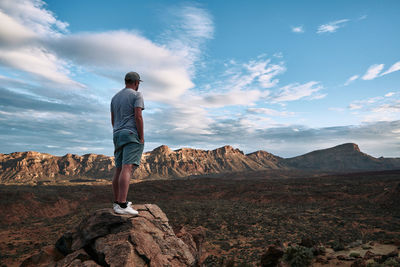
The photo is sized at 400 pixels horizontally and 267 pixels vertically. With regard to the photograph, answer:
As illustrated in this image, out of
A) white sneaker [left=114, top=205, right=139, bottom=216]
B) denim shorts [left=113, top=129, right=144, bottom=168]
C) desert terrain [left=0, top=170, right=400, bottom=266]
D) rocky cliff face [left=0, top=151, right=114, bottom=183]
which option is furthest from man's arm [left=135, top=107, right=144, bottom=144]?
rocky cliff face [left=0, top=151, right=114, bottom=183]

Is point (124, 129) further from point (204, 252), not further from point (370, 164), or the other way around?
point (370, 164)

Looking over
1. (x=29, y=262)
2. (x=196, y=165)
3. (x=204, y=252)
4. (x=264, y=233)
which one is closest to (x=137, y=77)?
(x=29, y=262)

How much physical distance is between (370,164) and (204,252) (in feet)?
544

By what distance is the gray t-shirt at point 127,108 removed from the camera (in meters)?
4.72

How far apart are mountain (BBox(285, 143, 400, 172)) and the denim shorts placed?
160m

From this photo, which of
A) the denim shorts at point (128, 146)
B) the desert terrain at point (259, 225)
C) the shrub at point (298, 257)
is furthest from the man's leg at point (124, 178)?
the shrub at point (298, 257)

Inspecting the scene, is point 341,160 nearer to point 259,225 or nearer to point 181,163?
point 181,163

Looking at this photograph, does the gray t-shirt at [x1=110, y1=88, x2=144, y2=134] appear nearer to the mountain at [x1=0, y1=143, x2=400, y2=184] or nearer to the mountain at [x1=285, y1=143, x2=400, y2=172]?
A: the mountain at [x1=0, y1=143, x2=400, y2=184]

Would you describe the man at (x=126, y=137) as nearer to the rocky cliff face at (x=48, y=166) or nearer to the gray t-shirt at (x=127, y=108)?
the gray t-shirt at (x=127, y=108)

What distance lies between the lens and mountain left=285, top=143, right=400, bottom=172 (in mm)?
142250

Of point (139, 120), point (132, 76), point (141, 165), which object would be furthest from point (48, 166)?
point (139, 120)

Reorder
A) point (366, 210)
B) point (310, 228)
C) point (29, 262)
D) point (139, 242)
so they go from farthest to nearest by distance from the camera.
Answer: point (366, 210) → point (310, 228) → point (29, 262) → point (139, 242)

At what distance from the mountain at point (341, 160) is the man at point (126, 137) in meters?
160

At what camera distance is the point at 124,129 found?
15.4 feet
